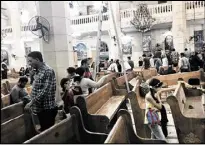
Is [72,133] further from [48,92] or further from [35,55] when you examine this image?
[35,55]

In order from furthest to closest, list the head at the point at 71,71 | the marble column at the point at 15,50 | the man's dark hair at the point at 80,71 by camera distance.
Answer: the head at the point at 71,71, the man's dark hair at the point at 80,71, the marble column at the point at 15,50

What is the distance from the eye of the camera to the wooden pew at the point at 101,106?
351 cm

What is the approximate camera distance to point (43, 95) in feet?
9.52

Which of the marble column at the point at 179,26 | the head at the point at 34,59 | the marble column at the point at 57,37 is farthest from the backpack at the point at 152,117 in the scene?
the marble column at the point at 179,26

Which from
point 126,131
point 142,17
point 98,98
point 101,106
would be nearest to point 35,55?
point 126,131

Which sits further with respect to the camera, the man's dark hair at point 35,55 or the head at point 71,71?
the head at point 71,71

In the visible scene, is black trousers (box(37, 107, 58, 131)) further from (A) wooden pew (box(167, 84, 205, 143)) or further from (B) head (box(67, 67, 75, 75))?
(B) head (box(67, 67, 75, 75))

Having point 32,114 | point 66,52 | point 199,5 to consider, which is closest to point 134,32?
point 199,5

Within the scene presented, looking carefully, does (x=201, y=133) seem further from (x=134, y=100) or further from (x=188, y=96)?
(x=188, y=96)

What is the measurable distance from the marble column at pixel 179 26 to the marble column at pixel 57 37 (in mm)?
9140

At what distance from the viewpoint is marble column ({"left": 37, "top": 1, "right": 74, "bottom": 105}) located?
627 cm

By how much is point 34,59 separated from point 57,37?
392 cm

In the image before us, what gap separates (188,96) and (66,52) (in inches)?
122

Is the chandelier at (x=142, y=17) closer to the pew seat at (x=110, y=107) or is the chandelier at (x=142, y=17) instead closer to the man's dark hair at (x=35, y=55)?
the pew seat at (x=110, y=107)
